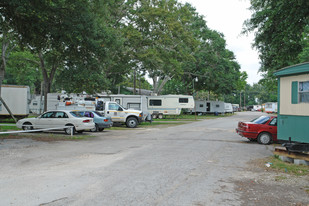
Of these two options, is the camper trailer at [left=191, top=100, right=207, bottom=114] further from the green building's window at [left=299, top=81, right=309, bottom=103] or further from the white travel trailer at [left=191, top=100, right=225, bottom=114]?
Result: the green building's window at [left=299, top=81, right=309, bottom=103]

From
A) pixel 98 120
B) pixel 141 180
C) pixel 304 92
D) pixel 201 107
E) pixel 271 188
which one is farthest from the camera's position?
pixel 201 107

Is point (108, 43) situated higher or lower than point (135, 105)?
higher

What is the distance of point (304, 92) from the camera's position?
1041 centimetres

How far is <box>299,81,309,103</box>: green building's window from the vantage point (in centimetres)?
1032

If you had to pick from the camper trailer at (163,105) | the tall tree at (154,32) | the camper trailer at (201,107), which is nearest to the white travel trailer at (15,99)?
the tall tree at (154,32)

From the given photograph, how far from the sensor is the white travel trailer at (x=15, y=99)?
25.5m

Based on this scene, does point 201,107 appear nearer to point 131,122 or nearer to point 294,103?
point 131,122

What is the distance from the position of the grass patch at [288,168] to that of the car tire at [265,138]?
4.69 meters

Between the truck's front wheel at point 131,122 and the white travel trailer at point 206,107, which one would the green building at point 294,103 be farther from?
the white travel trailer at point 206,107

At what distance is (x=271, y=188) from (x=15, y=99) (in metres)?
24.3

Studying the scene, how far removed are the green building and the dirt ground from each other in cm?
303

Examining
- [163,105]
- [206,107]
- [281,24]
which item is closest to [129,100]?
[163,105]

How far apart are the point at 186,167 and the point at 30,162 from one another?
456cm

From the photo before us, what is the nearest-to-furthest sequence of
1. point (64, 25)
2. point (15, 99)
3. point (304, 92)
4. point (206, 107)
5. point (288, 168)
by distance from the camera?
point (288, 168), point (304, 92), point (64, 25), point (15, 99), point (206, 107)
